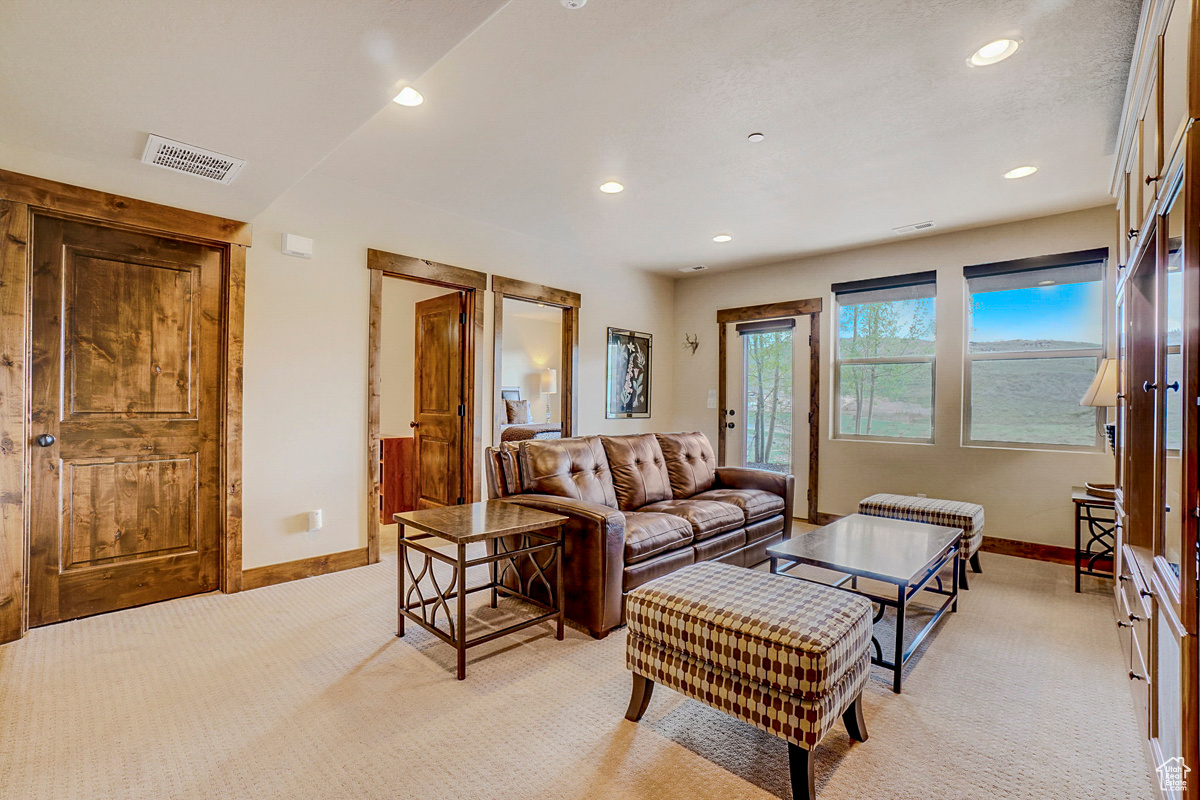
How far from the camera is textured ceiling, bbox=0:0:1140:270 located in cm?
171

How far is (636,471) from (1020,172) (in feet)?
9.72

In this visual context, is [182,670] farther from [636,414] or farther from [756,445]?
[756,445]

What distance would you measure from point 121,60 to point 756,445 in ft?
17.7

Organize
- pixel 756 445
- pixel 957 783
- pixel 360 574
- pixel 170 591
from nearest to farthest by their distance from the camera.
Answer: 1. pixel 957 783
2. pixel 170 591
3. pixel 360 574
4. pixel 756 445

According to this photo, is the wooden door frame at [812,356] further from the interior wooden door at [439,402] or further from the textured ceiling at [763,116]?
the interior wooden door at [439,402]

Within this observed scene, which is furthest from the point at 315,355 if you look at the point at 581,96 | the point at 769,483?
the point at 769,483

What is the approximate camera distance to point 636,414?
19.8 ft

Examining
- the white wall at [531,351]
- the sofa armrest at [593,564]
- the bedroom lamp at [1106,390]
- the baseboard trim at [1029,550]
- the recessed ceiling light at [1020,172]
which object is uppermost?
the recessed ceiling light at [1020,172]

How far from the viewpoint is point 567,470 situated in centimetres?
329

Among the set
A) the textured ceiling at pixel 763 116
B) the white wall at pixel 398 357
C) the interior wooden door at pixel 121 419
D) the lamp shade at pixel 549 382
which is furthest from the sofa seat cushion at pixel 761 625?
the lamp shade at pixel 549 382

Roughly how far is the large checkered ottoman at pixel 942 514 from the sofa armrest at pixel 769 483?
0.50 m

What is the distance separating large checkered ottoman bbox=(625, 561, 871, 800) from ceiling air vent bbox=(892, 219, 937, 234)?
358 centimetres

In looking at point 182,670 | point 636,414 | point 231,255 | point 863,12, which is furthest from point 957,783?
point 636,414

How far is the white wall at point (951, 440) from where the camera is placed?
408cm
